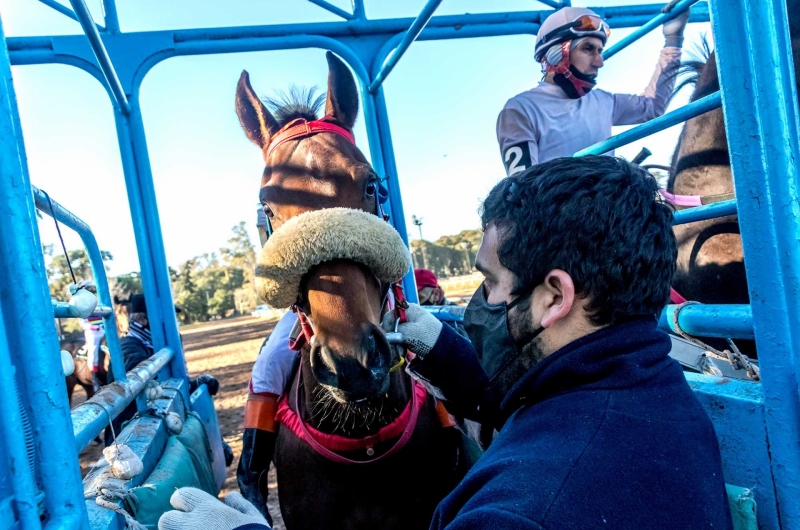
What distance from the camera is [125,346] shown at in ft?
16.2

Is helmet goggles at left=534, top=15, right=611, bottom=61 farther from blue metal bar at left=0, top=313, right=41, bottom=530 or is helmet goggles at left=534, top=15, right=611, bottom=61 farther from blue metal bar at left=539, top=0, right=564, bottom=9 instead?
blue metal bar at left=0, top=313, right=41, bottom=530

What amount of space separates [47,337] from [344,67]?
2301mm

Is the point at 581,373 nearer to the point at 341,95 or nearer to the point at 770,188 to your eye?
the point at 770,188

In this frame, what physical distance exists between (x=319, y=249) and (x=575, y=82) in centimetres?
177

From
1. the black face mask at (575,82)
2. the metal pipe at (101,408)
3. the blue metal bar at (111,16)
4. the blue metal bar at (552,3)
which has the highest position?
the blue metal bar at (111,16)

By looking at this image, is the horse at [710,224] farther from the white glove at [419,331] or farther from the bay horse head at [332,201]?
the bay horse head at [332,201]

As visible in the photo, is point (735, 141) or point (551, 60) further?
point (551, 60)

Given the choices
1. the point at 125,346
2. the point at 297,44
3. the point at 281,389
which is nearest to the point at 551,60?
the point at 297,44

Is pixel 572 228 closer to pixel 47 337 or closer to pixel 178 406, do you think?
pixel 47 337

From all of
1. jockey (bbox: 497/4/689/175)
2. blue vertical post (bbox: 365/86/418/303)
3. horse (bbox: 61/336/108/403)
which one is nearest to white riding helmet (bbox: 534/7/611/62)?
jockey (bbox: 497/4/689/175)

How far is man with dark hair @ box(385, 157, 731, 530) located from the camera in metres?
0.75

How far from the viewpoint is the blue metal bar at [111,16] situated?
3.09 metres

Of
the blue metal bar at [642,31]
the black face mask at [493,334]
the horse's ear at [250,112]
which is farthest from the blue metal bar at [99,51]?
the blue metal bar at [642,31]

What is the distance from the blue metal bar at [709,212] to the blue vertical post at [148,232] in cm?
300
